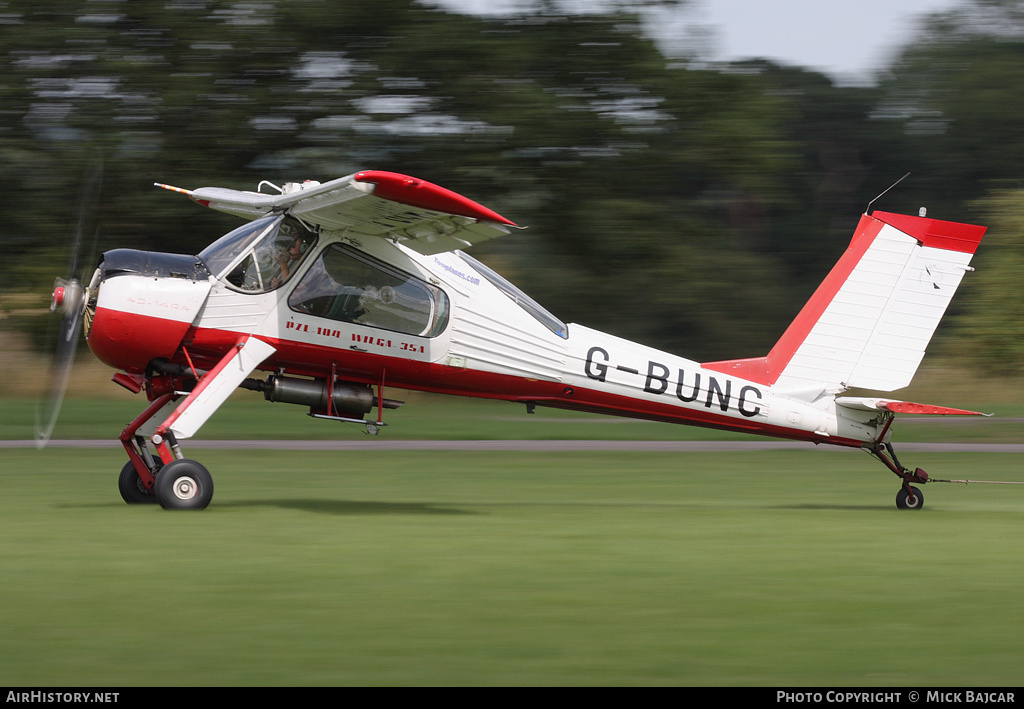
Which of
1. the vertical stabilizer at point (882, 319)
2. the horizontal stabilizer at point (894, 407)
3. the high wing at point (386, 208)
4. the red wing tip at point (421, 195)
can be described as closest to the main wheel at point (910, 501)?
the horizontal stabilizer at point (894, 407)

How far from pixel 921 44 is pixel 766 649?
58.9 metres

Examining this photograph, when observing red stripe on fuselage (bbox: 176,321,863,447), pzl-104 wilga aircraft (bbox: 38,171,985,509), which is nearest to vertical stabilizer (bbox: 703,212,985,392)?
pzl-104 wilga aircraft (bbox: 38,171,985,509)

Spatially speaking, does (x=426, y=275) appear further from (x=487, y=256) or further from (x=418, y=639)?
(x=487, y=256)

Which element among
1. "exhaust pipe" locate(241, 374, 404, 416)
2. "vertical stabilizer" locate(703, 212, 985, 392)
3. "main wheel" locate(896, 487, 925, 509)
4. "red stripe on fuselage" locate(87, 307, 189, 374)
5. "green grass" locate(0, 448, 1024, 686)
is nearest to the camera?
"green grass" locate(0, 448, 1024, 686)

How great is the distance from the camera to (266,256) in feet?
36.9

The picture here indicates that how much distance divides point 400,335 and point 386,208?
68.9 inches

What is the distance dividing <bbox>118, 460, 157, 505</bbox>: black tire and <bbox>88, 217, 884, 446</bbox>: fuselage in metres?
1.07

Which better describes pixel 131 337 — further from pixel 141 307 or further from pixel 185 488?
pixel 185 488

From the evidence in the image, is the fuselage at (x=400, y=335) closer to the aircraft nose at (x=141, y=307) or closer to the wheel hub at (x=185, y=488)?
the aircraft nose at (x=141, y=307)

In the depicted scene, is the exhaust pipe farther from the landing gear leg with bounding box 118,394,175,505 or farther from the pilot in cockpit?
the landing gear leg with bounding box 118,394,175,505

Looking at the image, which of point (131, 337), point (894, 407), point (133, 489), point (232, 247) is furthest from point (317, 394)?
point (894, 407)

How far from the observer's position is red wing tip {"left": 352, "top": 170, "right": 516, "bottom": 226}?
30.3 ft

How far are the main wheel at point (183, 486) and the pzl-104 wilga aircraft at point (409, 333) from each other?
0.04 feet
